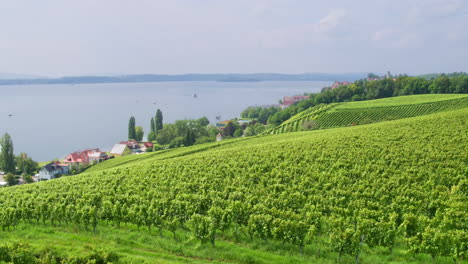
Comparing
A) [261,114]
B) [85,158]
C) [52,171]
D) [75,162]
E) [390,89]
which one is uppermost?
[390,89]

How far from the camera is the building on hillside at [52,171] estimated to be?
62.9 meters

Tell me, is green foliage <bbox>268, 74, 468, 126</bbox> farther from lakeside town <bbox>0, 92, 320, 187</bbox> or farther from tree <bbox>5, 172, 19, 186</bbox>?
tree <bbox>5, 172, 19, 186</bbox>

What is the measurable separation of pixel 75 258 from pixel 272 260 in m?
8.14

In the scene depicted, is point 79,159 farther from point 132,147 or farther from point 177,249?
point 177,249

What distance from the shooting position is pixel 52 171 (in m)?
63.7

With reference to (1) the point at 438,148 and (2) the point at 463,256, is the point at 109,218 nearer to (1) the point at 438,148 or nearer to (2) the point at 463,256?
(2) the point at 463,256

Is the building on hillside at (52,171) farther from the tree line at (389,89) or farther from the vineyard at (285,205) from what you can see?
the tree line at (389,89)

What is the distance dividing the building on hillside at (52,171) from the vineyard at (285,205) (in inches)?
1491

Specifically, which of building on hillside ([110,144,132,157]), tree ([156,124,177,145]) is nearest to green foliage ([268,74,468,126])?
tree ([156,124,177,145])

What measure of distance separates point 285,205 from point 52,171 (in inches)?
2203

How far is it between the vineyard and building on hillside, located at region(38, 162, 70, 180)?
37861 mm

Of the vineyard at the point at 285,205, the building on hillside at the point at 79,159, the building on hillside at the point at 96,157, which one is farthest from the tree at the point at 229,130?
the vineyard at the point at 285,205

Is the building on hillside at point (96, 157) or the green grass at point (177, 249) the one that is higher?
the green grass at point (177, 249)

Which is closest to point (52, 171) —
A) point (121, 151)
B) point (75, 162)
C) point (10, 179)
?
point (75, 162)
